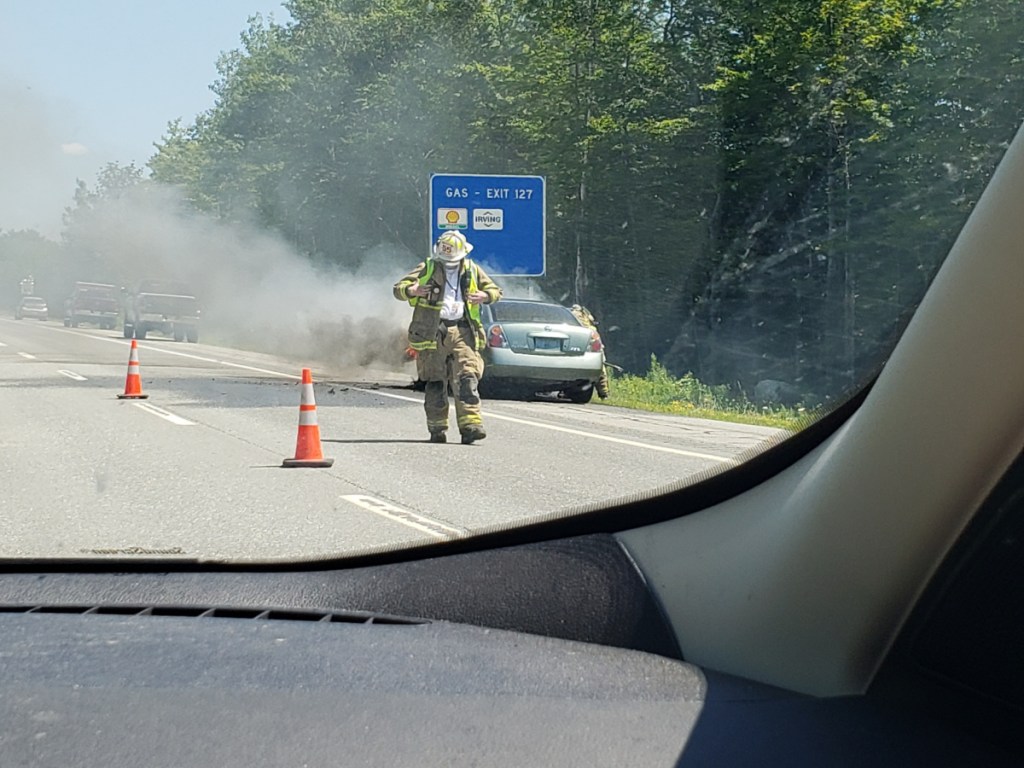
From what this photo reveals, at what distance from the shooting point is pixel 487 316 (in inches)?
628

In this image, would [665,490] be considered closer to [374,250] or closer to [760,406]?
[760,406]

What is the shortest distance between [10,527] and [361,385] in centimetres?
1155

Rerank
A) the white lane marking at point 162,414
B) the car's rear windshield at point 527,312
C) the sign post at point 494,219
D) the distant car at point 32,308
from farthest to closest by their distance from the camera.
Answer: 1. the distant car at point 32,308
2. the car's rear windshield at point 527,312
3. the sign post at point 494,219
4. the white lane marking at point 162,414

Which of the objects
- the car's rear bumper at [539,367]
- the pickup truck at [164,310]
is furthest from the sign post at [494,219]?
the pickup truck at [164,310]

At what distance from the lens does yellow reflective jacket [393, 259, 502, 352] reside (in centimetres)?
1043

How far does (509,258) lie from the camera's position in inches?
607

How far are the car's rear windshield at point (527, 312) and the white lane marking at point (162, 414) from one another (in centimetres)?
421

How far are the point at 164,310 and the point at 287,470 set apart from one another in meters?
25.8

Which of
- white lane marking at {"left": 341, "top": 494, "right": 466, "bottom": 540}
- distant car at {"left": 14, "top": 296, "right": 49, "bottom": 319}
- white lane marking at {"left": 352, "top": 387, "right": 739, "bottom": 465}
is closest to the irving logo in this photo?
white lane marking at {"left": 352, "top": 387, "right": 739, "bottom": 465}

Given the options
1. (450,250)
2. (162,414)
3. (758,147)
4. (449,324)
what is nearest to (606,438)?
(449,324)

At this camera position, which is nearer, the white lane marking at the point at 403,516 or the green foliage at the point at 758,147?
the green foliage at the point at 758,147

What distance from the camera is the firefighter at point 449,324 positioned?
10.4 meters

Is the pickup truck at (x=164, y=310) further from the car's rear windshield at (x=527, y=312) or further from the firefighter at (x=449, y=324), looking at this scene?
the firefighter at (x=449, y=324)

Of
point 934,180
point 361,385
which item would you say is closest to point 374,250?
point 361,385
